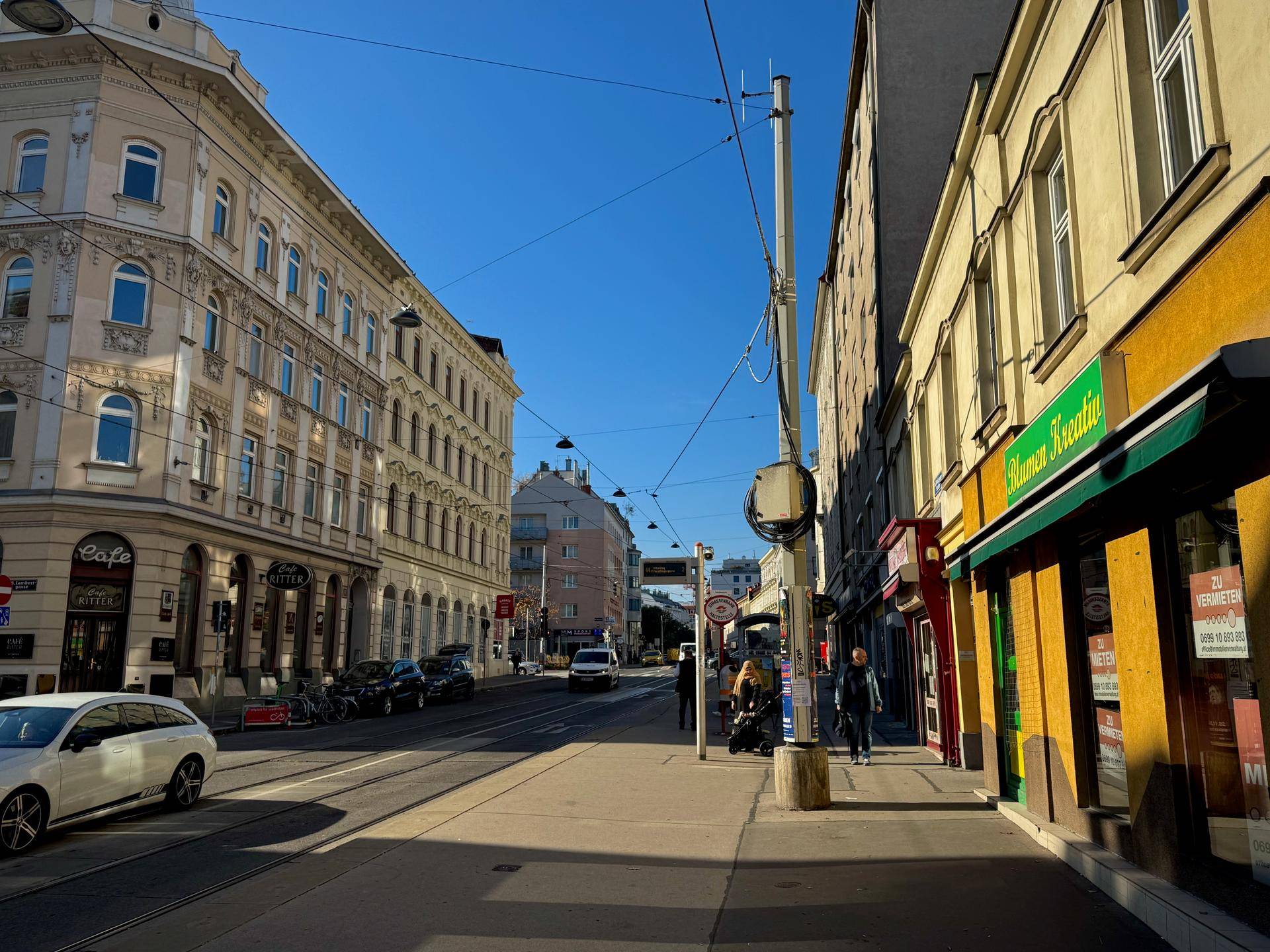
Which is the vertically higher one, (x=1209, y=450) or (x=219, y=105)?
(x=219, y=105)

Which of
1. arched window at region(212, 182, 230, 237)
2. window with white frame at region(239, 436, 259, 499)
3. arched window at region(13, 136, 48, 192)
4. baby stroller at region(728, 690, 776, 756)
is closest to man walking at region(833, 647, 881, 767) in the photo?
baby stroller at region(728, 690, 776, 756)

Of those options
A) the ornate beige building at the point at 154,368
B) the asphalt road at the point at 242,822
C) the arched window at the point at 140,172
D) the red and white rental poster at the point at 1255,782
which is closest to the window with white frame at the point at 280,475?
the ornate beige building at the point at 154,368

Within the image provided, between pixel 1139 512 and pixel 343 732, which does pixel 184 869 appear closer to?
pixel 1139 512

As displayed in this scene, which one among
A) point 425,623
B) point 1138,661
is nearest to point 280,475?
point 425,623

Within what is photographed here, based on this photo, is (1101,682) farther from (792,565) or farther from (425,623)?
(425,623)

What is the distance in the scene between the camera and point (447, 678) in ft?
113

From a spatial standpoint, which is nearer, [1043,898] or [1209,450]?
[1209,450]

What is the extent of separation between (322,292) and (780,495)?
28621 mm

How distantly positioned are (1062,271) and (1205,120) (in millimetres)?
3588

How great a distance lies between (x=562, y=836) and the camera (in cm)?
923

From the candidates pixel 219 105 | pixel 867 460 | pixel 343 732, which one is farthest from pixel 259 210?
pixel 867 460

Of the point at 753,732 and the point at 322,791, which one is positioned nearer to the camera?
the point at 322,791

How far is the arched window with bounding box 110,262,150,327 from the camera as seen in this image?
26.3 metres

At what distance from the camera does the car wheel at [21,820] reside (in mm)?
8359
